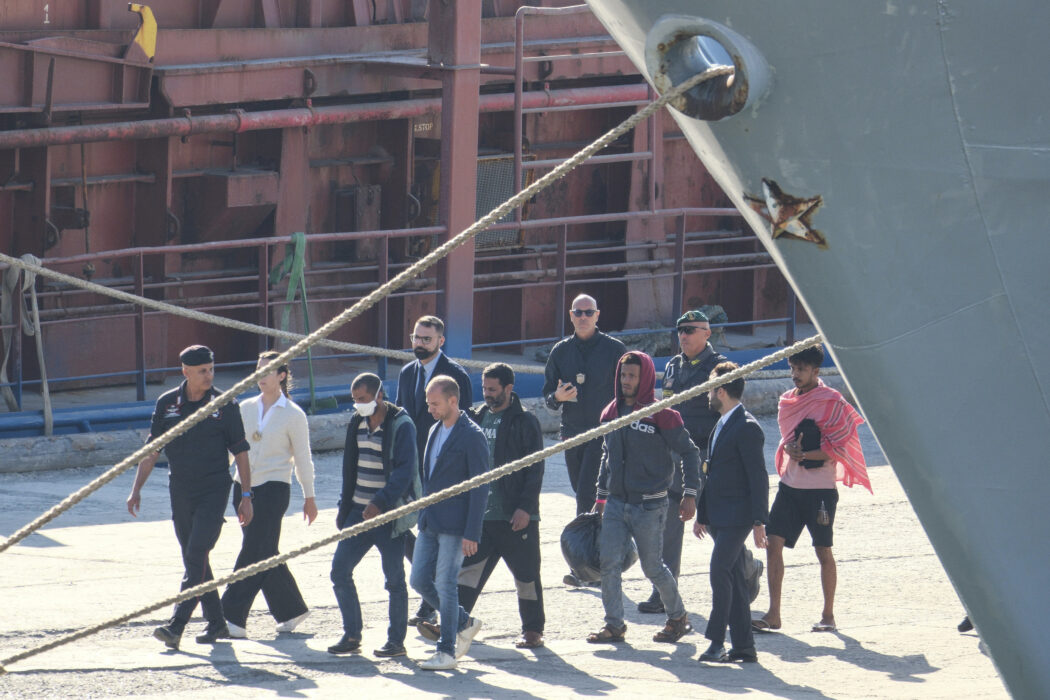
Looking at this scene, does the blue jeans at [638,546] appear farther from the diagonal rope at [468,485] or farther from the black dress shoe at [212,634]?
the diagonal rope at [468,485]

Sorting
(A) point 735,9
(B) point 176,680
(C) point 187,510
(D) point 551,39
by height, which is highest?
(D) point 551,39

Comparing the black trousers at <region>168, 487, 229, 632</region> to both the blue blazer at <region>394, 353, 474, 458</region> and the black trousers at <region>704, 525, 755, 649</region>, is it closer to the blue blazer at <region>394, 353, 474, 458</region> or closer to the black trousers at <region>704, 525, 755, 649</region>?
the blue blazer at <region>394, 353, 474, 458</region>

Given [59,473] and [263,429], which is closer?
[263,429]

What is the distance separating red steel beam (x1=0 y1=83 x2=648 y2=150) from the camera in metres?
12.4

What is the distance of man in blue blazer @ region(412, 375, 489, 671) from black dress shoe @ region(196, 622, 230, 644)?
1109 millimetres

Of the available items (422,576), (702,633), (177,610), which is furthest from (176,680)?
(702,633)

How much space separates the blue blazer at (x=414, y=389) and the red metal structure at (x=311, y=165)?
145 inches

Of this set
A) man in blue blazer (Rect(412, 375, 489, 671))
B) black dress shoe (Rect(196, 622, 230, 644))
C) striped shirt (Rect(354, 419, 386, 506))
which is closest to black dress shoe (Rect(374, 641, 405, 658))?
man in blue blazer (Rect(412, 375, 489, 671))

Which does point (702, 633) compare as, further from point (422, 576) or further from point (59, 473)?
point (59, 473)

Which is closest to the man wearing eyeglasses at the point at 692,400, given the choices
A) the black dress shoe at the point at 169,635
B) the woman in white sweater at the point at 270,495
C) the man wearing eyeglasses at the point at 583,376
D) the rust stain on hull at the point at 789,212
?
the man wearing eyeglasses at the point at 583,376

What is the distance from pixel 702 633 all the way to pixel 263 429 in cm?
252

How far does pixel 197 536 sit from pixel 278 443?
0.61m

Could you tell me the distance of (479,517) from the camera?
789 centimetres

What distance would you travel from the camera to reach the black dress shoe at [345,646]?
8.17 metres
